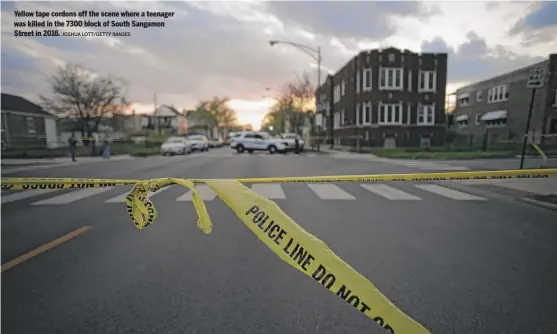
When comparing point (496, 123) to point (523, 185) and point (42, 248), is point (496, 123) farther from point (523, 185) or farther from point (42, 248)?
point (42, 248)

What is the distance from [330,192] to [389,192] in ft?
5.18

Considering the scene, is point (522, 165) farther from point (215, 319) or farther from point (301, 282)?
point (215, 319)

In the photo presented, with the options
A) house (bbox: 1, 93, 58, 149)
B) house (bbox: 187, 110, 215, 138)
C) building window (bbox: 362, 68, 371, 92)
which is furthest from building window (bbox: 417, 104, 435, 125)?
house (bbox: 187, 110, 215, 138)

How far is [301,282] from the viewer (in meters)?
3.20

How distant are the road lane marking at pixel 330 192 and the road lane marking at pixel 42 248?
16.2ft

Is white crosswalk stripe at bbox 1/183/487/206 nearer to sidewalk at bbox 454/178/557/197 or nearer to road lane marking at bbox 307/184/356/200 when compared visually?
road lane marking at bbox 307/184/356/200

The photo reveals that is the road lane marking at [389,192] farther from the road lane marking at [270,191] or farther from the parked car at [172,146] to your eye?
the parked car at [172,146]

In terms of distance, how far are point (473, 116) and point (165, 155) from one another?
170 inches

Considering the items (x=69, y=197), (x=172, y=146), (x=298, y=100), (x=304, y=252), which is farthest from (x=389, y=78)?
(x=298, y=100)

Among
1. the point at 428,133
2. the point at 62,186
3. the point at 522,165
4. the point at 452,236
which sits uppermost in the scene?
the point at 428,133

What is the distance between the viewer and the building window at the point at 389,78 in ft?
11.3

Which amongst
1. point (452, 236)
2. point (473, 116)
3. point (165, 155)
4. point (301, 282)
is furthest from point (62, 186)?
point (452, 236)

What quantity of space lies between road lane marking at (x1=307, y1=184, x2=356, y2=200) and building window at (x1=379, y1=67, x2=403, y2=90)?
394 cm

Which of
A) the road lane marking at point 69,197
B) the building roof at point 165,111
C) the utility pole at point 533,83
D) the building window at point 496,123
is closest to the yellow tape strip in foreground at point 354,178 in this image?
the utility pole at point 533,83
